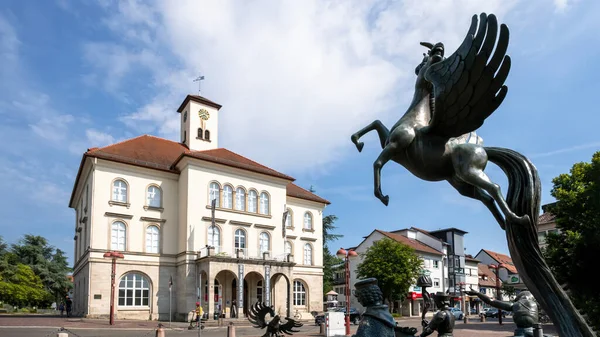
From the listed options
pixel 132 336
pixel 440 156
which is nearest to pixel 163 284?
pixel 132 336

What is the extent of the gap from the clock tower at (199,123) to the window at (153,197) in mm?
6635

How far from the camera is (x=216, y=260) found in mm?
34656

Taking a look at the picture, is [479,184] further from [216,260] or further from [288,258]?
[288,258]

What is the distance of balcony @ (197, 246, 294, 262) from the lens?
3538 cm

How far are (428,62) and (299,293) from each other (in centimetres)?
4036

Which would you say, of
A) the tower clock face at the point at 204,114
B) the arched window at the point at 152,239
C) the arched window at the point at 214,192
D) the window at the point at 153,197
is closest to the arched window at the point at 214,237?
the arched window at the point at 214,192

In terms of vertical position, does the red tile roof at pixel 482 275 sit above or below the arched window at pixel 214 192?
below

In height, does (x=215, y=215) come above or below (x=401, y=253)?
above

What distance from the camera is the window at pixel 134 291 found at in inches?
1387

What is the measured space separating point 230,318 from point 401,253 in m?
19.4

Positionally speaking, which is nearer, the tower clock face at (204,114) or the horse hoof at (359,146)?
the horse hoof at (359,146)

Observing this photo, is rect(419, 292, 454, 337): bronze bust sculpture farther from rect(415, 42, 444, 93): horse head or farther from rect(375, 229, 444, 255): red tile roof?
rect(375, 229, 444, 255): red tile roof

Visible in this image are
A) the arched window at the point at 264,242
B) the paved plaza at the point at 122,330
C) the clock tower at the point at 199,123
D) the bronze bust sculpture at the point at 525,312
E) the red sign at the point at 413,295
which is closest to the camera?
the bronze bust sculpture at the point at 525,312

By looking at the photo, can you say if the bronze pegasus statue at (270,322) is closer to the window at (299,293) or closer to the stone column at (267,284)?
the stone column at (267,284)
